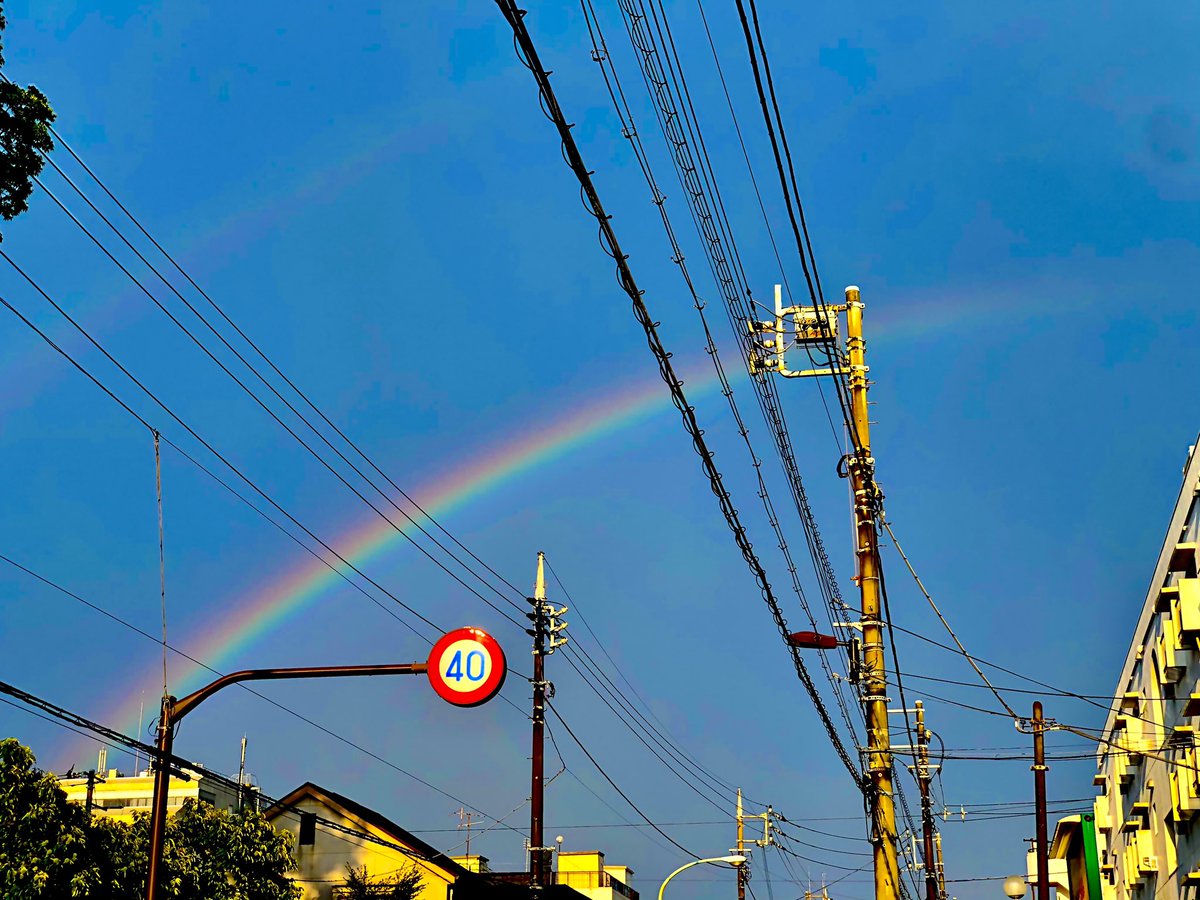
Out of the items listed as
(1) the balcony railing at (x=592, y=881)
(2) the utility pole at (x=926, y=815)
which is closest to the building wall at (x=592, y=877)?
(1) the balcony railing at (x=592, y=881)

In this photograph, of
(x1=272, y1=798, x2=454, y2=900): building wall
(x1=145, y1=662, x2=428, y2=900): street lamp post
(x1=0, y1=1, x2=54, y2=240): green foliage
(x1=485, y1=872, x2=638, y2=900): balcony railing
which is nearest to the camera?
(x1=0, y1=1, x2=54, y2=240): green foliage

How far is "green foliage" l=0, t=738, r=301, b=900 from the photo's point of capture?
126 ft

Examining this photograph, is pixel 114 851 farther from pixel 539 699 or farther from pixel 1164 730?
pixel 1164 730

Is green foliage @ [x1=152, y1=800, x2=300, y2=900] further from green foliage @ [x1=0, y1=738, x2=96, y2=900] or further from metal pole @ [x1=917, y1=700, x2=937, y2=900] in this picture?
metal pole @ [x1=917, y1=700, x2=937, y2=900]

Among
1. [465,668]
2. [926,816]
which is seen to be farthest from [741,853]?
[465,668]

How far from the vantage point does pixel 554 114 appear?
36.4 ft

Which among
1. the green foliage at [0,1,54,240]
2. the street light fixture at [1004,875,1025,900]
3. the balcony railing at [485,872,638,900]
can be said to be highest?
the green foliage at [0,1,54,240]

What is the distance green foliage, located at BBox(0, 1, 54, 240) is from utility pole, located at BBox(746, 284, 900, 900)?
1186 cm

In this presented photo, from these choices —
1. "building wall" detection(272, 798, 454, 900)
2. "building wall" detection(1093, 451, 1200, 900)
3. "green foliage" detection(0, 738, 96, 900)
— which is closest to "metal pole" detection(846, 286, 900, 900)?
"building wall" detection(1093, 451, 1200, 900)

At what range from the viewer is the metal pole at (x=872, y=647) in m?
24.1

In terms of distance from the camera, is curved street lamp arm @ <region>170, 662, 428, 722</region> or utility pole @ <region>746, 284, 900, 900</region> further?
utility pole @ <region>746, 284, 900, 900</region>

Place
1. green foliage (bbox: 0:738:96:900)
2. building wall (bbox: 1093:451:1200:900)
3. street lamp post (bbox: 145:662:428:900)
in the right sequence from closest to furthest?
street lamp post (bbox: 145:662:428:900), building wall (bbox: 1093:451:1200:900), green foliage (bbox: 0:738:96:900)

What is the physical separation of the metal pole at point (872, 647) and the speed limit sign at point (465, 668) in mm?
8995

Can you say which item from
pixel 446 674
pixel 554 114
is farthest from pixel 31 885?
pixel 554 114
